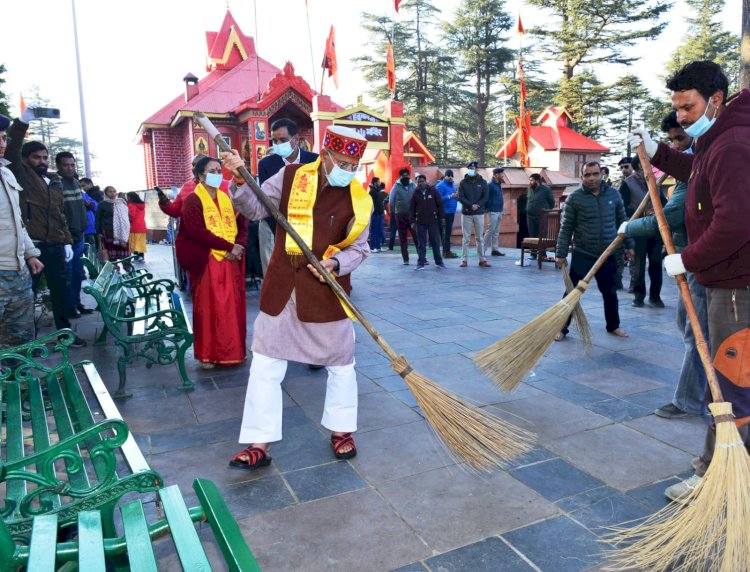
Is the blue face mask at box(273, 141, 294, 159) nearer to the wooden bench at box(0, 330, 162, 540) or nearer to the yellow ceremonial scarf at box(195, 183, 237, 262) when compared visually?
the yellow ceremonial scarf at box(195, 183, 237, 262)

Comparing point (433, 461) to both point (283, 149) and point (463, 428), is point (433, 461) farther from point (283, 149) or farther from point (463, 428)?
point (283, 149)

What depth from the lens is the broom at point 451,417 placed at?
9.30 ft

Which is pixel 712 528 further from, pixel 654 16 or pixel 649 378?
pixel 654 16

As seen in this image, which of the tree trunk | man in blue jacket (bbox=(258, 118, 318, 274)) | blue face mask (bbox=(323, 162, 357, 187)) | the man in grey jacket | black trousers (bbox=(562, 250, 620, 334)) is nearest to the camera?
blue face mask (bbox=(323, 162, 357, 187))

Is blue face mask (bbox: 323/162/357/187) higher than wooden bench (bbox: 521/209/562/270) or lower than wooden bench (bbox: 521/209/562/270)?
higher

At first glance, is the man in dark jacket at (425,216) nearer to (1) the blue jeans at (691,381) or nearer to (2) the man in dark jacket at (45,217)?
(2) the man in dark jacket at (45,217)

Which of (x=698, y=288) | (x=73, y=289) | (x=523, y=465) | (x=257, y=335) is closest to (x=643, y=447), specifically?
(x=523, y=465)

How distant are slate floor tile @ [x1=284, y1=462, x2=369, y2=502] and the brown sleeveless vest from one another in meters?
0.77

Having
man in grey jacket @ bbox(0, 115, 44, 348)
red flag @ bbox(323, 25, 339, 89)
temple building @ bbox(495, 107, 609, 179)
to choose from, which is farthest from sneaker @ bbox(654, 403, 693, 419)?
temple building @ bbox(495, 107, 609, 179)

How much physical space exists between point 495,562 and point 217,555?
43.6 inches

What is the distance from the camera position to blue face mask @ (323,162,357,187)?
2.94 meters

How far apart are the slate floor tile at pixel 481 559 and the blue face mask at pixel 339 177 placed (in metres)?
1.81

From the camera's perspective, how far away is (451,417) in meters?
2.84

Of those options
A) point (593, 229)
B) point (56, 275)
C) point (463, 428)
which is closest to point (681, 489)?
point (463, 428)
